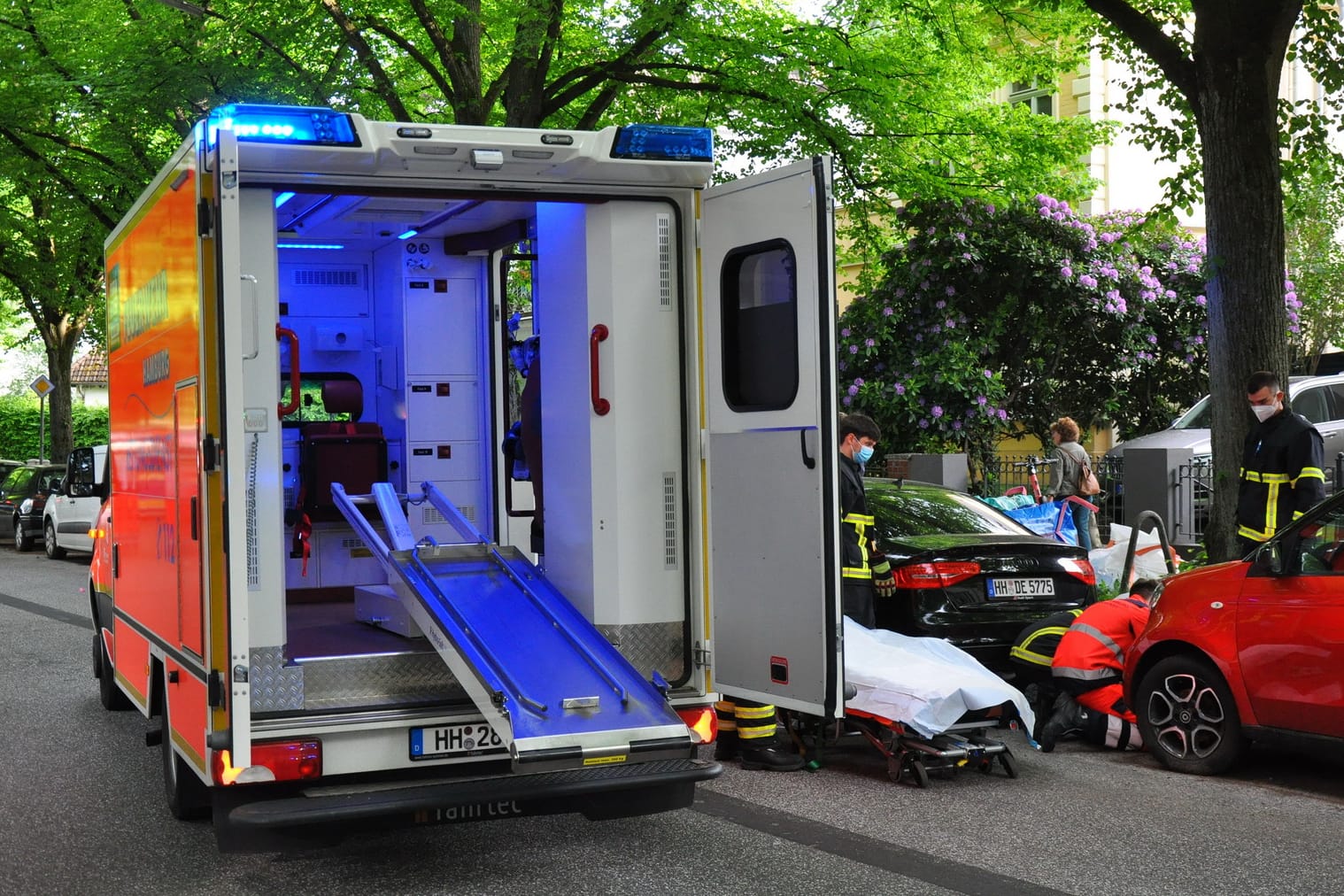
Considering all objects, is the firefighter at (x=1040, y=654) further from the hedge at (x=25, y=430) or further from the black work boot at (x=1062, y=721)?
the hedge at (x=25, y=430)

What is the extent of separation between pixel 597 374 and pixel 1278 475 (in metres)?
4.98

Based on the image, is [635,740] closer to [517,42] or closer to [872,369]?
[517,42]

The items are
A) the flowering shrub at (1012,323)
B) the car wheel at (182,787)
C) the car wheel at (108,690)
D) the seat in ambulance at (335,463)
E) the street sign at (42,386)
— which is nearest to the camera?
the car wheel at (182,787)

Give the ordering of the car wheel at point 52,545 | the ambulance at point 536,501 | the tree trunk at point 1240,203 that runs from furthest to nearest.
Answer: the car wheel at point 52,545
the tree trunk at point 1240,203
the ambulance at point 536,501

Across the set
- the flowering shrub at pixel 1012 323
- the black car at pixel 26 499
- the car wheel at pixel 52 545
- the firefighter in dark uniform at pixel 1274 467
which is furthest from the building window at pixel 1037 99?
the firefighter in dark uniform at pixel 1274 467

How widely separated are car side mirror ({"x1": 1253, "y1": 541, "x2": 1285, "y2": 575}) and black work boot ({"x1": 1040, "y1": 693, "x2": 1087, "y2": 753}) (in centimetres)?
150

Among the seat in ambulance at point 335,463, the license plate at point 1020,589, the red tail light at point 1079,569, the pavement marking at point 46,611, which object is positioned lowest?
the pavement marking at point 46,611

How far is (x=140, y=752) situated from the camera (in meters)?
8.31

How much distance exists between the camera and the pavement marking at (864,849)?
5.55 m

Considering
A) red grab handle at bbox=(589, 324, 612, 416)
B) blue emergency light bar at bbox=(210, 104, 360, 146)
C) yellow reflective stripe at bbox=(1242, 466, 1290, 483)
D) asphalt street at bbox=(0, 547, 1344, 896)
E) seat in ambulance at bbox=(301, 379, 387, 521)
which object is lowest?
asphalt street at bbox=(0, 547, 1344, 896)

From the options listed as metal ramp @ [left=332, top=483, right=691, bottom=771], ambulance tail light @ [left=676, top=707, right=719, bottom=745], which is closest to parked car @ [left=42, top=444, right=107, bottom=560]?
metal ramp @ [left=332, top=483, right=691, bottom=771]

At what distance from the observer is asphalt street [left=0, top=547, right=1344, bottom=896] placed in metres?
5.70

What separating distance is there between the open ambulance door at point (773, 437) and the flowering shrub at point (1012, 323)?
1383 cm

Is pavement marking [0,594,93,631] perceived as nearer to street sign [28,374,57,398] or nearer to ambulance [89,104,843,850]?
ambulance [89,104,843,850]
